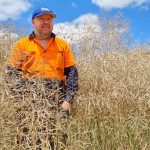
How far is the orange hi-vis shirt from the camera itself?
4117mm

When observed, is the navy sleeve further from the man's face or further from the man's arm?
the man's face

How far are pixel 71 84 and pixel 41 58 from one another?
0.41 m

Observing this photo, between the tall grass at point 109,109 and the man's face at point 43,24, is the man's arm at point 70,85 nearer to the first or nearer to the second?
the tall grass at point 109,109

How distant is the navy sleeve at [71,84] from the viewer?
14.2ft

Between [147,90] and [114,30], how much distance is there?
2346mm

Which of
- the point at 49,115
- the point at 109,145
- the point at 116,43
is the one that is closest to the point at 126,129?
the point at 109,145

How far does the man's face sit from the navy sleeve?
0.44m

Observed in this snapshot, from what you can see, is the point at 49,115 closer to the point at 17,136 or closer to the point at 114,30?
the point at 17,136

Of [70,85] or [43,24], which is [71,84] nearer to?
[70,85]

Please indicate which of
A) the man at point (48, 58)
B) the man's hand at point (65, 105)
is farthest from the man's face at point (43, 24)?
the man's hand at point (65, 105)

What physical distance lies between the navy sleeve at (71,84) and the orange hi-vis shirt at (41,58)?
0.05 meters

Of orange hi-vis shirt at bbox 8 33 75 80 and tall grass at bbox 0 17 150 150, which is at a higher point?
orange hi-vis shirt at bbox 8 33 75 80

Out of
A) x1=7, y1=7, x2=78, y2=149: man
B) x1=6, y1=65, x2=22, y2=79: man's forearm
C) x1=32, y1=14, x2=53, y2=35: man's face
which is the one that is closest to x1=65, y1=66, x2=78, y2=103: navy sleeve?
x1=7, y1=7, x2=78, y2=149: man

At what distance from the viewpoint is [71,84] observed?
14.4ft
